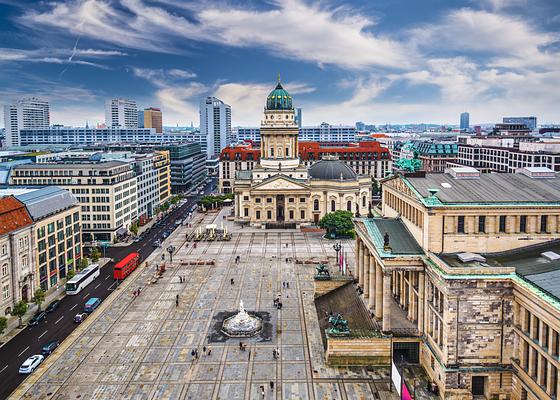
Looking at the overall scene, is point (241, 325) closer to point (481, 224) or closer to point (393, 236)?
point (393, 236)

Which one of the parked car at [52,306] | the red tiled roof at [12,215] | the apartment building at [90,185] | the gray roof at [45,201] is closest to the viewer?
the red tiled roof at [12,215]

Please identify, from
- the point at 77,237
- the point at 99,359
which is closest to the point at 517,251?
the point at 99,359

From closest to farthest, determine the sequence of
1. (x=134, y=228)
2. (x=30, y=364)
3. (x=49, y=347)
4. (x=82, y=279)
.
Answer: (x=30, y=364)
(x=49, y=347)
(x=82, y=279)
(x=134, y=228)

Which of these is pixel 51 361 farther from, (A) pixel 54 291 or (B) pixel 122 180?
(B) pixel 122 180

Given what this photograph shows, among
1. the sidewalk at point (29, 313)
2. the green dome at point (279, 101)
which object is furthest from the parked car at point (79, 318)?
the green dome at point (279, 101)

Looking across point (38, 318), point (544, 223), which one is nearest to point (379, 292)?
point (544, 223)

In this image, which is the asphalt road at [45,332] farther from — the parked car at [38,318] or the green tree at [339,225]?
the green tree at [339,225]
